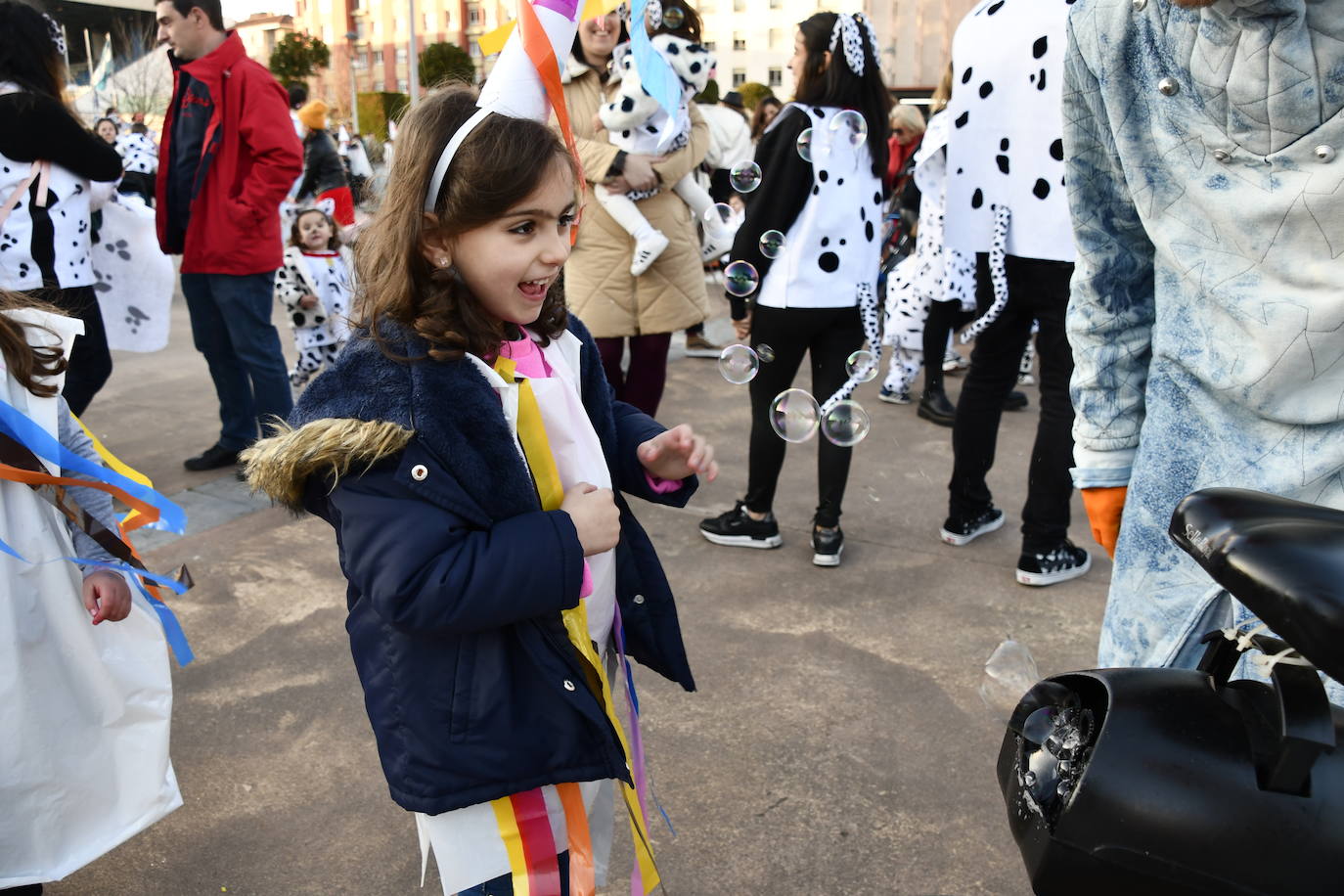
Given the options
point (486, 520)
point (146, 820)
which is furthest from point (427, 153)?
point (146, 820)

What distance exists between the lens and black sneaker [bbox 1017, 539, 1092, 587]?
393 centimetres

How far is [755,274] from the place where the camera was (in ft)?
13.1

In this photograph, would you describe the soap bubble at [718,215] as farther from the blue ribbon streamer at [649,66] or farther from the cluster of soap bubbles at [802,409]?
the blue ribbon streamer at [649,66]

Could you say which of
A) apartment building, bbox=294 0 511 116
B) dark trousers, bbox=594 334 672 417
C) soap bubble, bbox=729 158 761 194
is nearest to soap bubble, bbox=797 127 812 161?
soap bubble, bbox=729 158 761 194

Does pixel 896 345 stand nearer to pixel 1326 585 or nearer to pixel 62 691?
pixel 62 691

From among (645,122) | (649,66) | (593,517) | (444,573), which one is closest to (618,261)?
(645,122)

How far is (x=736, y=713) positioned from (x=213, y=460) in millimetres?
3227

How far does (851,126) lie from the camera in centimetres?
387

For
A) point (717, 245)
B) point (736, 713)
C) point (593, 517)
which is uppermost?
point (593, 517)

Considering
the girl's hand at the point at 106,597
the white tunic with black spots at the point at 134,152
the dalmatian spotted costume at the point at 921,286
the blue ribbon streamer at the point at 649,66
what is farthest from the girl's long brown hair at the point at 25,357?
the white tunic with black spots at the point at 134,152

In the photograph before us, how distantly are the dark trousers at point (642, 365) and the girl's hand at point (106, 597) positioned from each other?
264 centimetres

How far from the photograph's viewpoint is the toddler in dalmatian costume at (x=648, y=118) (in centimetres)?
418

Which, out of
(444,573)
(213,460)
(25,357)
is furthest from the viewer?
(213,460)

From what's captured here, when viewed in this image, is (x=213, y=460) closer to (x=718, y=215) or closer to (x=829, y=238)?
(x=718, y=215)
